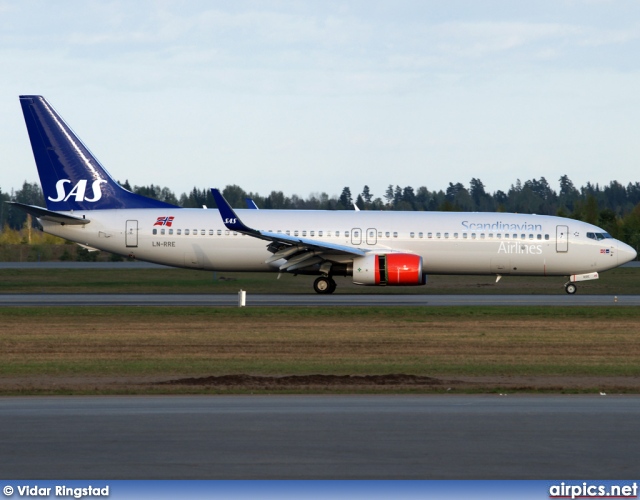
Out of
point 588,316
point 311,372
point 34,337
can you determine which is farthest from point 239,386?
point 588,316

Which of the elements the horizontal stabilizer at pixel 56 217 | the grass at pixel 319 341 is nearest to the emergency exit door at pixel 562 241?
the grass at pixel 319 341

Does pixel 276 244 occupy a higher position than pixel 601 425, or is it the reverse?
pixel 276 244

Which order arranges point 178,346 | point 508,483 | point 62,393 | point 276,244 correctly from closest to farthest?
point 508,483 < point 62,393 < point 178,346 < point 276,244

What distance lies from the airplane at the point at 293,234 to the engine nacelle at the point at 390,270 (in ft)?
2.70

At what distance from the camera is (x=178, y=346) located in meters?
20.9

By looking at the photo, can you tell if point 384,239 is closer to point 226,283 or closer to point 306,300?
point 306,300

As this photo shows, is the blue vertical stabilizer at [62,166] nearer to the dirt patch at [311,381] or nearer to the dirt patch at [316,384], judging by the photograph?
the dirt patch at [316,384]

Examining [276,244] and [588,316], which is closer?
[588,316]

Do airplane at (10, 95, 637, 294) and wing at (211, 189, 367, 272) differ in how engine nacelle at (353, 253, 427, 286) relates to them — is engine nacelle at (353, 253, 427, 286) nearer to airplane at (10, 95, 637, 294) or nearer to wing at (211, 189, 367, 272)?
wing at (211, 189, 367, 272)

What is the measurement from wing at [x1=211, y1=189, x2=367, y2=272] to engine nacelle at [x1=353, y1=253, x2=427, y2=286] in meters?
0.53

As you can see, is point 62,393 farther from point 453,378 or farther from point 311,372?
point 453,378

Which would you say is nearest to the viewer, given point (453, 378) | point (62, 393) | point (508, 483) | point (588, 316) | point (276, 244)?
point (508, 483)

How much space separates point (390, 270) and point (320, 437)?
79.9ft

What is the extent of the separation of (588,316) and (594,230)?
421 inches
